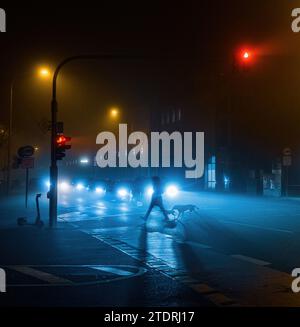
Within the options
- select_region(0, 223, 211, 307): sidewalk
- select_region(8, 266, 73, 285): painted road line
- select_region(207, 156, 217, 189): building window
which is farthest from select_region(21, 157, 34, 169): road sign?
select_region(207, 156, 217, 189): building window

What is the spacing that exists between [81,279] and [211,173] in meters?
50.4

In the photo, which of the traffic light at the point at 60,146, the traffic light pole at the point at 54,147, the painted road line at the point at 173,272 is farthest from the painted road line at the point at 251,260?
the traffic light at the point at 60,146

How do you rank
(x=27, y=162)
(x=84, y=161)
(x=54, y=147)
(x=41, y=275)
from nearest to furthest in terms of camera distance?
(x=41, y=275)
(x=54, y=147)
(x=27, y=162)
(x=84, y=161)

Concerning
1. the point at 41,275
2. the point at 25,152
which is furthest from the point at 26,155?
the point at 41,275

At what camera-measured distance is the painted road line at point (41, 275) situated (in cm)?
977

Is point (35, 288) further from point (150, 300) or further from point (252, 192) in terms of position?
point (252, 192)

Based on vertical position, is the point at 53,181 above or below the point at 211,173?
below

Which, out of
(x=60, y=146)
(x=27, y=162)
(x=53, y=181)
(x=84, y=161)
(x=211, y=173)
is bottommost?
(x=53, y=181)

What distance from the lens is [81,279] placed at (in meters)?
9.95

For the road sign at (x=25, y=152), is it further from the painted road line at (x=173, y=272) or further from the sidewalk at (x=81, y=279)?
the painted road line at (x=173, y=272)

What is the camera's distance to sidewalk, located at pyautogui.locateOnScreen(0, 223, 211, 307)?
27.2ft

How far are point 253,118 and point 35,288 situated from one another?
49440 mm

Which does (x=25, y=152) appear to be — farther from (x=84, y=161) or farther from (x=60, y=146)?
(x=84, y=161)
